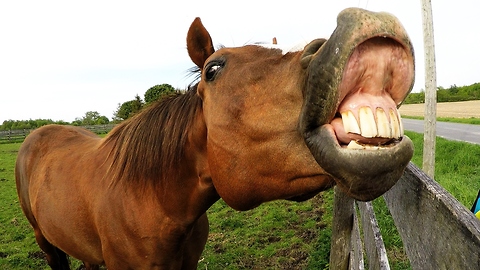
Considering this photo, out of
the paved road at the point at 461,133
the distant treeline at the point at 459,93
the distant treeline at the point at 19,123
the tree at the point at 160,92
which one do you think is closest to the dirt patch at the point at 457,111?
the paved road at the point at 461,133

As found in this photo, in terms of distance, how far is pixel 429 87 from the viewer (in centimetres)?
599

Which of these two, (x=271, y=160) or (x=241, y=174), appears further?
(x=241, y=174)

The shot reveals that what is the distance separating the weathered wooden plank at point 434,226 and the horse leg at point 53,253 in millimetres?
4129

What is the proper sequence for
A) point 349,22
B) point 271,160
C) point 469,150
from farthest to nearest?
point 469,150 → point 271,160 → point 349,22

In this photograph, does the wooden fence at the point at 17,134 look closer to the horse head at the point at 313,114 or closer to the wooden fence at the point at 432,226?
the horse head at the point at 313,114

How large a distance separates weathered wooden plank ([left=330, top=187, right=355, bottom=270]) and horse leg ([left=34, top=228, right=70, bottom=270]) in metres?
3.34

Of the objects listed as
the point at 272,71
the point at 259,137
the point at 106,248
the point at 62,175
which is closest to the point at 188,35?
the point at 272,71

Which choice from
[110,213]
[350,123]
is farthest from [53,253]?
[350,123]

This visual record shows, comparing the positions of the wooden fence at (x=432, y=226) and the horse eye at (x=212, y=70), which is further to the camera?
the horse eye at (x=212, y=70)

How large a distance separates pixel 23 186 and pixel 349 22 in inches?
174

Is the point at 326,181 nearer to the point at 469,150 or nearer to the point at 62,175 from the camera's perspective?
the point at 62,175

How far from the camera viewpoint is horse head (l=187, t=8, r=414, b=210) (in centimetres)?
108

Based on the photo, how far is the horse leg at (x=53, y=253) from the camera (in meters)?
4.11

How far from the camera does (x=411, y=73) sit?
3.80 ft
